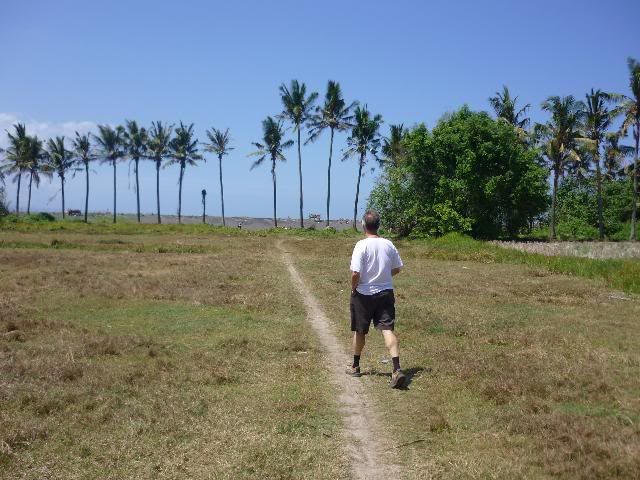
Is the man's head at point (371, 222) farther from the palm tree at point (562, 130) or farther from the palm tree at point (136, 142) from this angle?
the palm tree at point (136, 142)

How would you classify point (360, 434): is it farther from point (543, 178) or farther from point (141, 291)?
point (543, 178)

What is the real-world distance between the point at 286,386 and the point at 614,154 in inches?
2160

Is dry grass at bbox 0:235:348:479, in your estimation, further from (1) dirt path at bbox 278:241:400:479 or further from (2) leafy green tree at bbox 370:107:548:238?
(2) leafy green tree at bbox 370:107:548:238

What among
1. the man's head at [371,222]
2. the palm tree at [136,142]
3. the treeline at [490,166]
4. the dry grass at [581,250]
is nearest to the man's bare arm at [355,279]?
the man's head at [371,222]

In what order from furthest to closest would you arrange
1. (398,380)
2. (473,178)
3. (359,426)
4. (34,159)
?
(34,159) → (473,178) → (398,380) → (359,426)

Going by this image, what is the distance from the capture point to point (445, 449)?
Answer: 507cm

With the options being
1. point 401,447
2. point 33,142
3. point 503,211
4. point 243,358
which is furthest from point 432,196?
point 33,142

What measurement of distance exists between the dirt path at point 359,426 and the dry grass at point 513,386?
0.60 ft

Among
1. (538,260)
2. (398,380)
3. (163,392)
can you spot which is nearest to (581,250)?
(538,260)

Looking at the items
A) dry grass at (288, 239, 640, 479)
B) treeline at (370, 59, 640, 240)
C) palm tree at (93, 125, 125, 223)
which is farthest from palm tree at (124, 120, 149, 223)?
dry grass at (288, 239, 640, 479)

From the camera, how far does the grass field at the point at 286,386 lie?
4785 millimetres

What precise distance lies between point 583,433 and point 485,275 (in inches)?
647

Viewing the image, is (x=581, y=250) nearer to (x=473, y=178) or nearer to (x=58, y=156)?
(x=473, y=178)

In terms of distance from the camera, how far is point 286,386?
704cm
